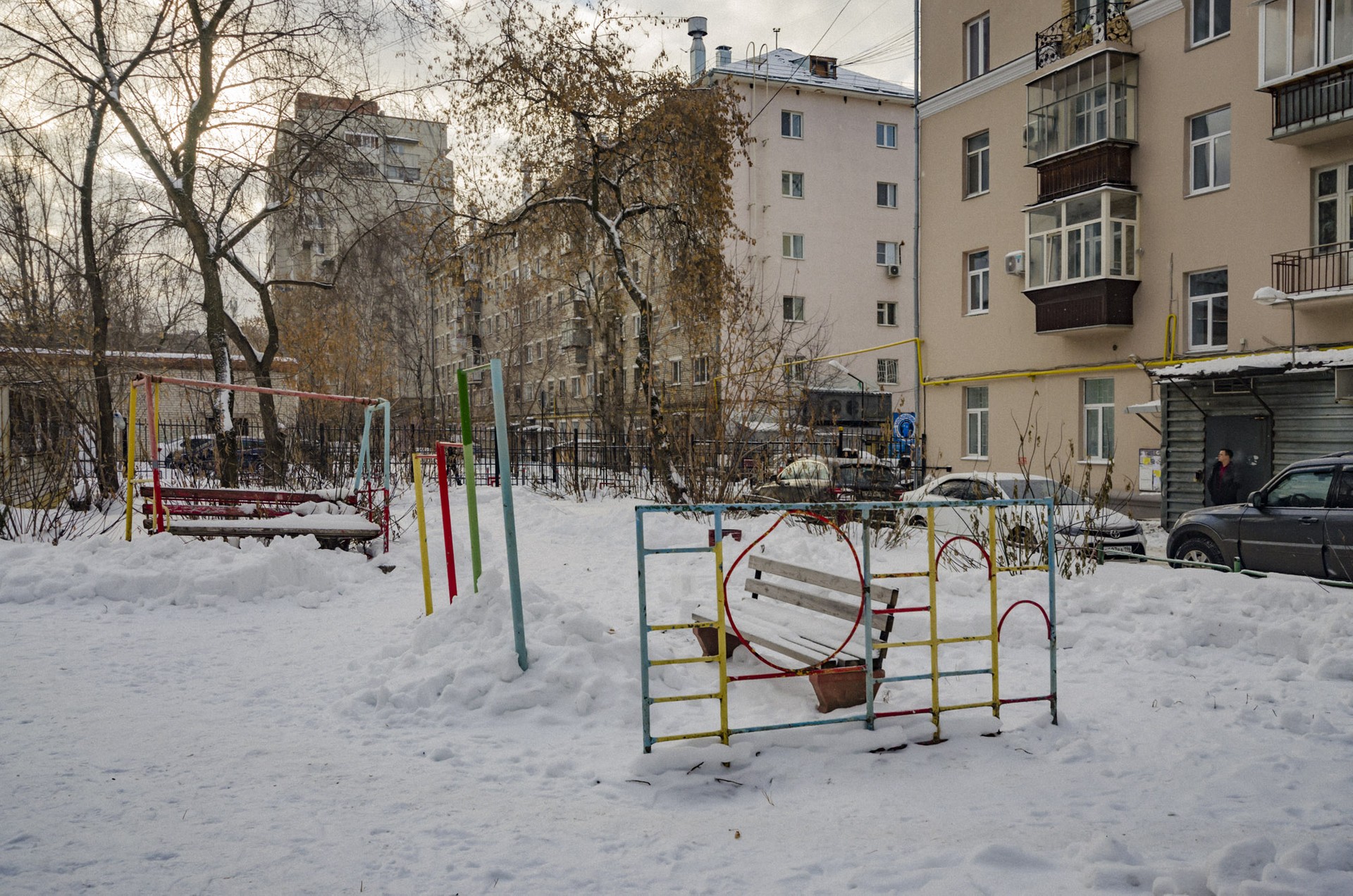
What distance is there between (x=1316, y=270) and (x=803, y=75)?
83.1ft

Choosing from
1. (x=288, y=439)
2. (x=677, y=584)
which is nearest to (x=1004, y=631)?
(x=677, y=584)

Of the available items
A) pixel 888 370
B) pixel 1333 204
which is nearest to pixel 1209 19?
pixel 1333 204

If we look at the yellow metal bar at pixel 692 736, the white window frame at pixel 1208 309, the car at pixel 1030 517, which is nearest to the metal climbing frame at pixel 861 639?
the yellow metal bar at pixel 692 736

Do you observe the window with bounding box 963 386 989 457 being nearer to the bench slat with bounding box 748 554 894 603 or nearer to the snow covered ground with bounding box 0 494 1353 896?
the snow covered ground with bounding box 0 494 1353 896

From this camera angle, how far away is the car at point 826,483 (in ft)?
43.8

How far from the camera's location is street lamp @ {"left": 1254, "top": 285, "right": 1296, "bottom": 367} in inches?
616

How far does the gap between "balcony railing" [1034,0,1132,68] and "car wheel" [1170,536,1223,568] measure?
14081mm

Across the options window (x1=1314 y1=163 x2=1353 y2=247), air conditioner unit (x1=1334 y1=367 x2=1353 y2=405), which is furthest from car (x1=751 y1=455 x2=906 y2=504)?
window (x1=1314 y1=163 x2=1353 y2=247)

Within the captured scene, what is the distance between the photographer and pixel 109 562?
8305 mm

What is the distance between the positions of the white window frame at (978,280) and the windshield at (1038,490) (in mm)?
10726

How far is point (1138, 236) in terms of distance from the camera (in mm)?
20500

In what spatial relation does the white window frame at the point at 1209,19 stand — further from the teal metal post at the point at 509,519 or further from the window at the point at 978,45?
the teal metal post at the point at 509,519

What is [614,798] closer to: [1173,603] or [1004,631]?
[1004,631]

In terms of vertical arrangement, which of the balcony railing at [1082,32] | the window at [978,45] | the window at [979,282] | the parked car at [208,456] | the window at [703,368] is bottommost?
the parked car at [208,456]
